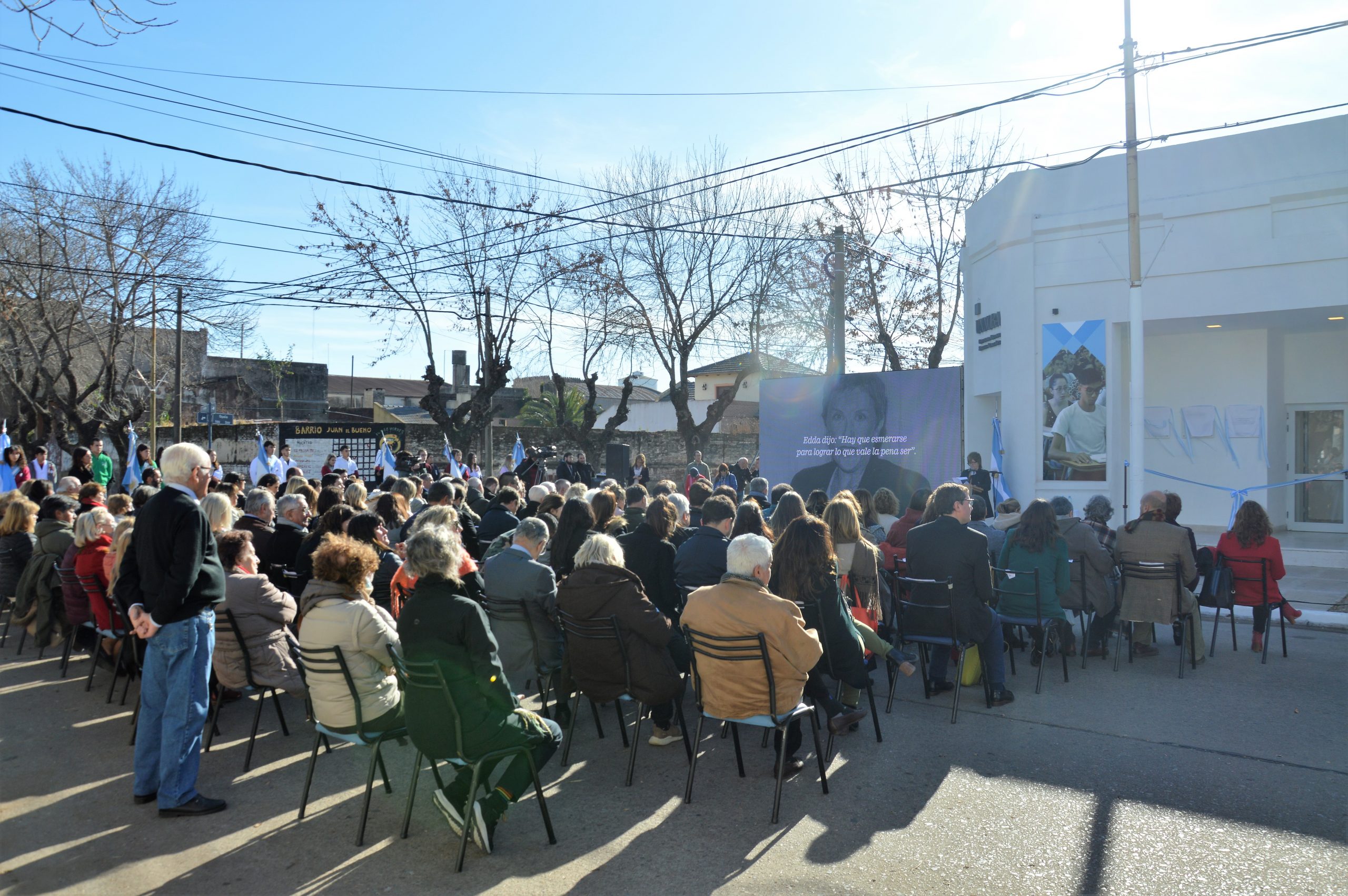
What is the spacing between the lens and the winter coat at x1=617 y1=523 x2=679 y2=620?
5.93 m

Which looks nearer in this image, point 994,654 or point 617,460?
point 994,654

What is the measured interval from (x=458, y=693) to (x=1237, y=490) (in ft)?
48.2

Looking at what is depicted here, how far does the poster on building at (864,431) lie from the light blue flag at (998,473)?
596 millimetres

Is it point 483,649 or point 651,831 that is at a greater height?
point 483,649

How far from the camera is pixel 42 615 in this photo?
293 inches

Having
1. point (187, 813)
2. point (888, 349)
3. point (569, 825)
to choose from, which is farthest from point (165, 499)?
point (888, 349)

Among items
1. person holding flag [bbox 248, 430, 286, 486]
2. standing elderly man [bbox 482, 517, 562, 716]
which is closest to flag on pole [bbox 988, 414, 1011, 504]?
standing elderly man [bbox 482, 517, 562, 716]

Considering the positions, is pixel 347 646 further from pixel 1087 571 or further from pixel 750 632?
pixel 1087 571

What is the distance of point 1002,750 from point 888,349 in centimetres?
2110

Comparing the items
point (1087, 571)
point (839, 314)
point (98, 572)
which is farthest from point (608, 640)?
point (839, 314)

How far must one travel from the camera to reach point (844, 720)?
17.1 ft

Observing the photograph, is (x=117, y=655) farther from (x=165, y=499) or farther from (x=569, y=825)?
(x=569, y=825)

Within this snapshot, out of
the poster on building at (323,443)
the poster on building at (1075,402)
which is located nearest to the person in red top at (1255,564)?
the poster on building at (1075,402)

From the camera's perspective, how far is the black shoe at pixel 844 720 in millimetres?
5125
